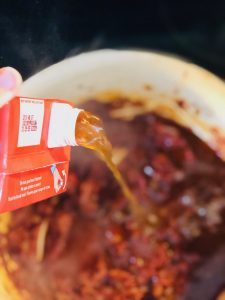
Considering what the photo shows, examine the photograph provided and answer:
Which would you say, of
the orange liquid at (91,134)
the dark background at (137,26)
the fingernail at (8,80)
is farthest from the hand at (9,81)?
the dark background at (137,26)

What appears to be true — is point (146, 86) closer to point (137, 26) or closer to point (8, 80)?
point (137, 26)

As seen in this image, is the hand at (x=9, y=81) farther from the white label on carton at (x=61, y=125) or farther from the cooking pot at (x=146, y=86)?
the cooking pot at (x=146, y=86)

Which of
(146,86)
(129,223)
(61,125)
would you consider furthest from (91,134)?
(129,223)

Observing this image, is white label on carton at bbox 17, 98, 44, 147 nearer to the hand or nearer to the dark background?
the hand

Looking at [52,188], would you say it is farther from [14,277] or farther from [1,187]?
[14,277]

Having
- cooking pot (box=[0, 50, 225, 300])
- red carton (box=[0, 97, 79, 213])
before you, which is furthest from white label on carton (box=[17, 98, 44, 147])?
cooking pot (box=[0, 50, 225, 300])

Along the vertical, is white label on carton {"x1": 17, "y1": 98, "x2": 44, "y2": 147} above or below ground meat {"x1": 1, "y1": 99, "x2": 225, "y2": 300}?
above
